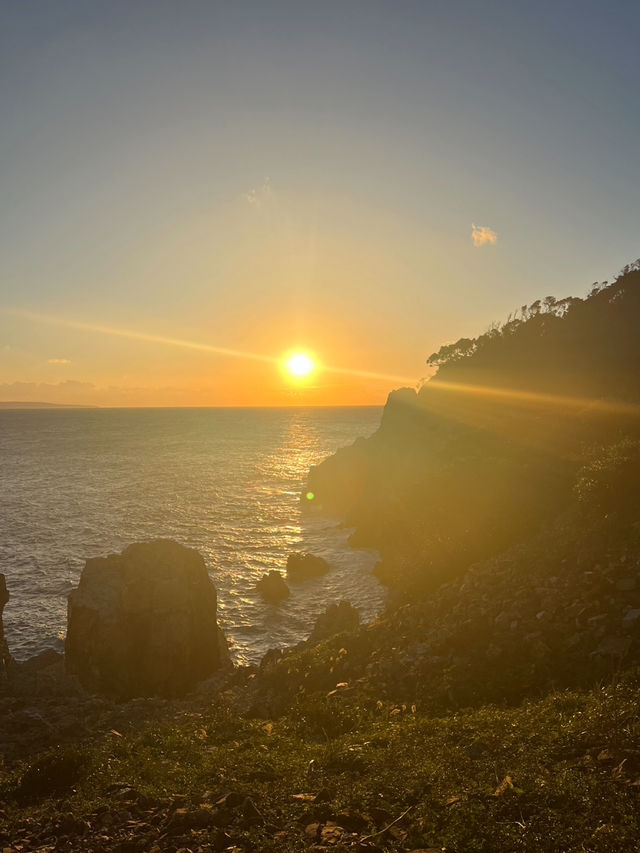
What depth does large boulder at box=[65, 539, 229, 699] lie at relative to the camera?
2238 centimetres

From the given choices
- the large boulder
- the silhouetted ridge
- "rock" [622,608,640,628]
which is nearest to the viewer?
"rock" [622,608,640,628]

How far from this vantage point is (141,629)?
23453 millimetres

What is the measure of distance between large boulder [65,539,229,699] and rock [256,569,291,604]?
10186mm

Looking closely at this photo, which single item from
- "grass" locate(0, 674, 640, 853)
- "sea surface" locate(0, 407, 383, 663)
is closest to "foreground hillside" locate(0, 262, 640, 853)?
"grass" locate(0, 674, 640, 853)

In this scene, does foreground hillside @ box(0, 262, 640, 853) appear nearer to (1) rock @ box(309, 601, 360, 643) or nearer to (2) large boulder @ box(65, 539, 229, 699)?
(1) rock @ box(309, 601, 360, 643)

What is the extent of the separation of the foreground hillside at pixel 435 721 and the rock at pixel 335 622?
0.79 meters

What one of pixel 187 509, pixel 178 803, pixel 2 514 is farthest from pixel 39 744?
pixel 2 514

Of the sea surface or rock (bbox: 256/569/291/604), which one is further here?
rock (bbox: 256/569/291/604)

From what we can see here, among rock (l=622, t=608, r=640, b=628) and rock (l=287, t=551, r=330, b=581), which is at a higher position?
rock (l=622, t=608, r=640, b=628)

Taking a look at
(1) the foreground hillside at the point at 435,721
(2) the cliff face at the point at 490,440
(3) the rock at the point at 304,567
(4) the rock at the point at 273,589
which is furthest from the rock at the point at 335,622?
(3) the rock at the point at 304,567

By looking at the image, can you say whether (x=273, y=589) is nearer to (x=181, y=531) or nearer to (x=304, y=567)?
(x=304, y=567)

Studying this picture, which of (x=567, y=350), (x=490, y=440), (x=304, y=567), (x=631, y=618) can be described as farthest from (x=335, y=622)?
(x=567, y=350)

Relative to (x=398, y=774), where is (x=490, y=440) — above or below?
above

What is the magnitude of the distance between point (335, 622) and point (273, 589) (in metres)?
9.20
